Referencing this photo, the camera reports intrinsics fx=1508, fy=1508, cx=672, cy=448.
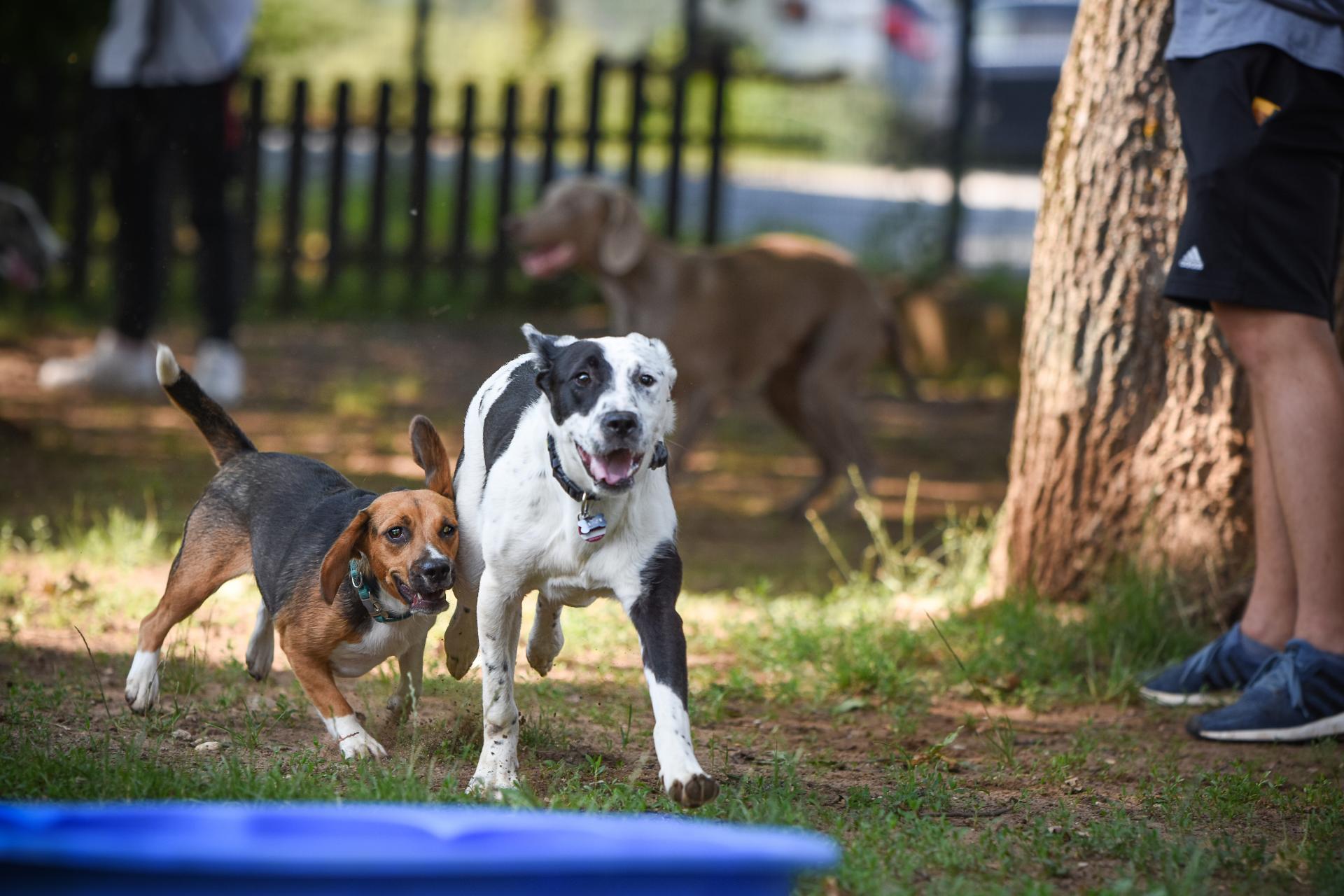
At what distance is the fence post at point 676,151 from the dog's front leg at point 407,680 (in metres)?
8.45

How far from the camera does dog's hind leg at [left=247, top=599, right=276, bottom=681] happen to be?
146 inches

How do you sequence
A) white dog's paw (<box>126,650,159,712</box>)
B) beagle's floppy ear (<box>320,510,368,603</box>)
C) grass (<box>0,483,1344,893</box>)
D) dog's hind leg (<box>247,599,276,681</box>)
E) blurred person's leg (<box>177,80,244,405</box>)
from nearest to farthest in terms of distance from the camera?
grass (<box>0,483,1344,893</box>)
beagle's floppy ear (<box>320,510,368,603</box>)
white dog's paw (<box>126,650,159,712</box>)
dog's hind leg (<box>247,599,276,681</box>)
blurred person's leg (<box>177,80,244,405</box>)

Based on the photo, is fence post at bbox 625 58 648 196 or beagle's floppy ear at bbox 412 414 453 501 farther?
fence post at bbox 625 58 648 196

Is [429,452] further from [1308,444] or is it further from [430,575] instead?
[1308,444]

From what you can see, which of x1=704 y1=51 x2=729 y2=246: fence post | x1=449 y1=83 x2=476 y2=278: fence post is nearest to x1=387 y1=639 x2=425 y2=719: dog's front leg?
x1=704 y1=51 x2=729 y2=246: fence post

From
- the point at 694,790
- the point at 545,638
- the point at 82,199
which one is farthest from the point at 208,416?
the point at 82,199

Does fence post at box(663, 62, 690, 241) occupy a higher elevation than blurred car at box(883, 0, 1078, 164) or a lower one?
lower

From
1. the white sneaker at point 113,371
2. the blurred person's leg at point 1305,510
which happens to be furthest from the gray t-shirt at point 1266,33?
the white sneaker at point 113,371

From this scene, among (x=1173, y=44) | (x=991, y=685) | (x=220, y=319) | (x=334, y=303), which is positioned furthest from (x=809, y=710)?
(x=334, y=303)

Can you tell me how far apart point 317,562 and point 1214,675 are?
240 centimetres

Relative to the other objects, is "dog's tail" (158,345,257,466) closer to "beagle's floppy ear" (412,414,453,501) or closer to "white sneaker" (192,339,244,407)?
"beagle's floppy ear" (412,414,453,501)

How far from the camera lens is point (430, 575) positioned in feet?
10.0

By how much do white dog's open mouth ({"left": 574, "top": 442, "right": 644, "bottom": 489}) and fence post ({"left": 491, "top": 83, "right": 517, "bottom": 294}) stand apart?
9175 millimetres

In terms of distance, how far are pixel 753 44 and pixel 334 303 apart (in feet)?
15.3
